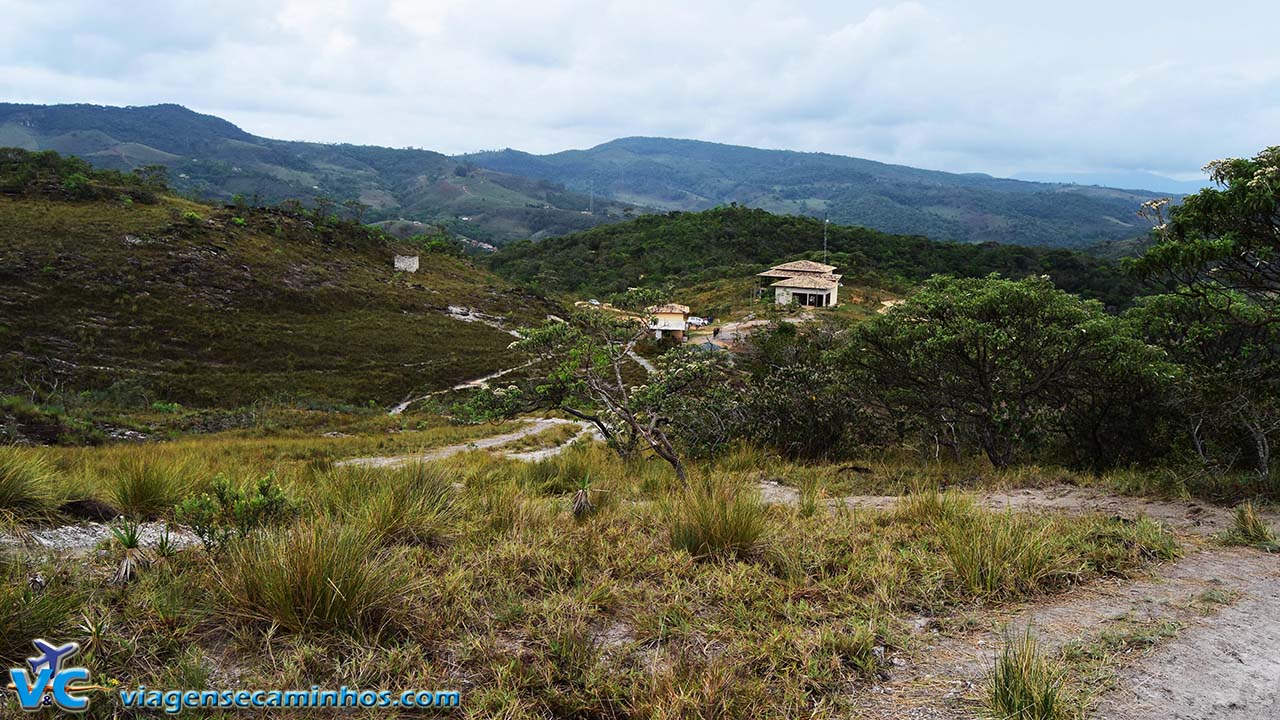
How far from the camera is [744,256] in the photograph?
329ft

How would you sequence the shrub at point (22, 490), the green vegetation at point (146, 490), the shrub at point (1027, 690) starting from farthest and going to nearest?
the green vegetation at point (146, 490) < the shrub at point (22, 490) < the shrub at point (1027, 690)

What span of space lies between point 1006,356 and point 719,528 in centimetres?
736

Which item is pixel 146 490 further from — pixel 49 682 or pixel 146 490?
pixel 49 682

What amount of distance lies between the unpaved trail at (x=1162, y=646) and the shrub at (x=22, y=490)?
5207 mm

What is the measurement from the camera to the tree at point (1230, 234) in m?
6.39

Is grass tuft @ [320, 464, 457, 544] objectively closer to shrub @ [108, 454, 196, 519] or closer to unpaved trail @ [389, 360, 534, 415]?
shrub @ [108, 454, 196, 519]

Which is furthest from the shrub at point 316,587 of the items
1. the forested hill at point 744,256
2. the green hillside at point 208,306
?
the forested hill at point 744,256

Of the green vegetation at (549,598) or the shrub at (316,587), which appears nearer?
the green vegetation at (549,598)

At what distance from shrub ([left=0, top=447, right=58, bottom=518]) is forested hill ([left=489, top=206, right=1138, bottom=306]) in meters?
76.6

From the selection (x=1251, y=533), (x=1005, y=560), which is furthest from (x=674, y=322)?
(x=1005, y=560)

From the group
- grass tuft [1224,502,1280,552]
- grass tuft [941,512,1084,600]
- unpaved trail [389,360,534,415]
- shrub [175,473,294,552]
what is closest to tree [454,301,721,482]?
grass tuft [941,512,1084,600]

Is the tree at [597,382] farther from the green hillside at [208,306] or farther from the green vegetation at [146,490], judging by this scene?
the green hillside at [208,306]

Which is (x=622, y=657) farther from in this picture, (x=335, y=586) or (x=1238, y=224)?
(x=1238, y=224)

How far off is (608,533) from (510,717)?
2.24 metres
